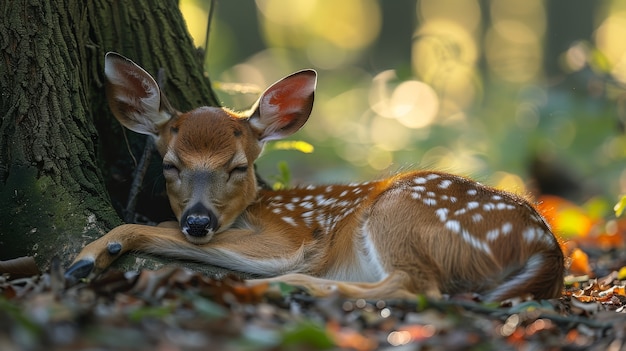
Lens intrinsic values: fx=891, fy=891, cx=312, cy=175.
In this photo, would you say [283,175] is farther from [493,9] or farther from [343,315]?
Answer: [493,9]

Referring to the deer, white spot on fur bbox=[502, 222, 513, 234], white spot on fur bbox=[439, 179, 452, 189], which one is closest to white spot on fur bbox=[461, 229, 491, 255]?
the deer

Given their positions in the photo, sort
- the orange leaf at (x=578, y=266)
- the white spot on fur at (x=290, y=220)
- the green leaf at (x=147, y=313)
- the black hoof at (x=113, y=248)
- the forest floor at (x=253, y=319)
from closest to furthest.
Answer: the forest floor at (x=253, y=319) → the green leaf at (x=147, y=313) → the black hoof at (x=113, y=248) → the white spot on fur at (x=290, y=220) → the orange leaf at (x=578, y=266)

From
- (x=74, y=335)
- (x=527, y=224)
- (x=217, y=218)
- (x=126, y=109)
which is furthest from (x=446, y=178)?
(x=74, y=335)

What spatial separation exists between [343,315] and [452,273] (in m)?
0.94

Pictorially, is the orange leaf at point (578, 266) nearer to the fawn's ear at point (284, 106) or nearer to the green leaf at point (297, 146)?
the green leaf at point (297, 146)

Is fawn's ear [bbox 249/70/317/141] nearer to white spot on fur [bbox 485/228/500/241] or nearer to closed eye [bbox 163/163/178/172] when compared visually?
closed eye [bbox 163/163/178/172]

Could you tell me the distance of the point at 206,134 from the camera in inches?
192

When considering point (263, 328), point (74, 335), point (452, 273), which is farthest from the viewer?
point (452, 273)

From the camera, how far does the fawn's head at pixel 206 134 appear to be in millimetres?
4777

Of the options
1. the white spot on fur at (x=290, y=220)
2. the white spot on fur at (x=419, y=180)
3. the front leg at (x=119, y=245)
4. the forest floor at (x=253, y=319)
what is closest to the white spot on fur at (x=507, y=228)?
the forest floor at (x=253, y=319)

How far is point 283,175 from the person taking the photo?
239 inches

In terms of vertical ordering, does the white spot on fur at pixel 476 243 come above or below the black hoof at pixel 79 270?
above

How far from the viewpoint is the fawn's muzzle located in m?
4.61

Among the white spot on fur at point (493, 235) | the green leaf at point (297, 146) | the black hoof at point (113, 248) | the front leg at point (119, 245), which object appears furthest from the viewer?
the green leaf at point (297, 146)
